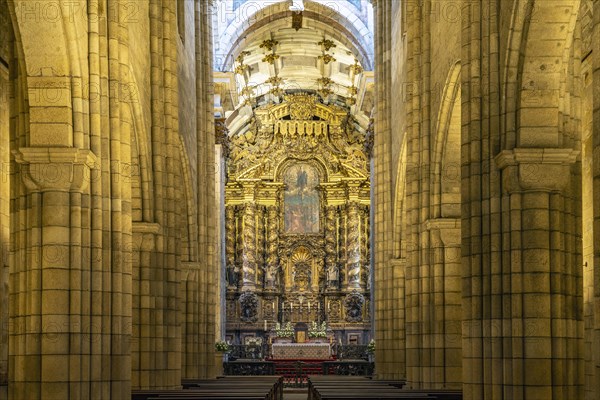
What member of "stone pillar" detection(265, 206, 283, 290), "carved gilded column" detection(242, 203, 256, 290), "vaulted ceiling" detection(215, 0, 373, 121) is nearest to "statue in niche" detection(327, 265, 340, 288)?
"stone pillar" detection(265, 206, 283, 290)

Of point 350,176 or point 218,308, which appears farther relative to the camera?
point 350,176

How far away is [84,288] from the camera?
1241 centimetres

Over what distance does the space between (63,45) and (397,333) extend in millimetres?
15415

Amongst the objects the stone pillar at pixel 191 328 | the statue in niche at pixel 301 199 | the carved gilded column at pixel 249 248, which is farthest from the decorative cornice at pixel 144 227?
the statue in niche at pixel 301 199

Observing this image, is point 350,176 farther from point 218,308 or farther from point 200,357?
point 200,357

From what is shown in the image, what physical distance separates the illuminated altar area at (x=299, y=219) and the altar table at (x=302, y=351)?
7416 mm

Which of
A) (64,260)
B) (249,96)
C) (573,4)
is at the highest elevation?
(249,96)

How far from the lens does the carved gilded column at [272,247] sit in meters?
48.4

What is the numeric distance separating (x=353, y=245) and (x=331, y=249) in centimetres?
116

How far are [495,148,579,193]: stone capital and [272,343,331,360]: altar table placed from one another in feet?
89.5

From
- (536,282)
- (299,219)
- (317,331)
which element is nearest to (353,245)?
(299,219)

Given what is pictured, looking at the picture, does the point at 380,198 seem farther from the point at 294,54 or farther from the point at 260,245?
the point at 260,245

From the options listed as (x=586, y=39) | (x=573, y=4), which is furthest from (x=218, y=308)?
(x=573, y=4)

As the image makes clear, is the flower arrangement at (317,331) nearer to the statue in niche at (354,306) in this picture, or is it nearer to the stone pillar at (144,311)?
the statue in niche at (354,306)
